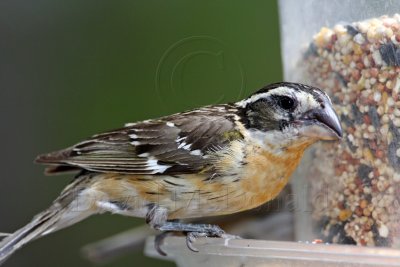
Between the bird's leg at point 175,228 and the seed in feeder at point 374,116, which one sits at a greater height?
the seed in feeder at point 374,116

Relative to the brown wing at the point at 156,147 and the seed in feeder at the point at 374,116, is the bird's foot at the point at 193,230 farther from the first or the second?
the seed in feeder at the point at 374,116

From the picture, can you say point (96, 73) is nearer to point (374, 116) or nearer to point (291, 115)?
point (291, 115)

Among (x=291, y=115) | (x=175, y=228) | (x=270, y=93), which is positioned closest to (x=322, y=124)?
(x=291, y=115)

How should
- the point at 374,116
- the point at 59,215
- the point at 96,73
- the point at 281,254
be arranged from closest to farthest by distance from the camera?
the point at 281,254, the point at 374,116, the point at 59,215, the point at 96,73

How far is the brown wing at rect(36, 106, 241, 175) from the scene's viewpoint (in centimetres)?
422

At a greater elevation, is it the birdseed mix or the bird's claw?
the birdseed mix

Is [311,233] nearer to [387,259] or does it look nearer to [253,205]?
[253,205]

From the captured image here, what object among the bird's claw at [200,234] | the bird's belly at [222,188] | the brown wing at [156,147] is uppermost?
the brown wing at [156,147]

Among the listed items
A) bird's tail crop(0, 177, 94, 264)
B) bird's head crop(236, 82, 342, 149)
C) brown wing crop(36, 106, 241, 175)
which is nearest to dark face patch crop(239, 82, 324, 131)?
bird's head crop(236, 82, 342, 149)

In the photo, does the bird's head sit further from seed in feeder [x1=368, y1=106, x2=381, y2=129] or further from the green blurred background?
the green blurred background

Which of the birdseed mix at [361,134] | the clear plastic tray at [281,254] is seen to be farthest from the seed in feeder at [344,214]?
the clear plastic tray at [281,254]

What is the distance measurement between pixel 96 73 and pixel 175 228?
397 cm

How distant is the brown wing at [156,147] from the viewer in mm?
4219

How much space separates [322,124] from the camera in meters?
3.80
